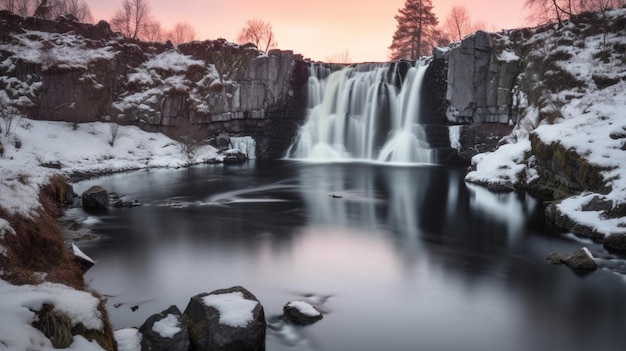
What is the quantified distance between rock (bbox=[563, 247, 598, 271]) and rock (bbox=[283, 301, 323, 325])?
7614mm

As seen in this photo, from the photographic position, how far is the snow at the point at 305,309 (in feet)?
26.1

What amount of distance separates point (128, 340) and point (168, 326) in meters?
0.59

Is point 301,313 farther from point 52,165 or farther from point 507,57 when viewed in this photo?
point 507,57

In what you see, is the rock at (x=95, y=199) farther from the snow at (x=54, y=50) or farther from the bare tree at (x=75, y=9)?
the bare tree at (x=75, y=9)

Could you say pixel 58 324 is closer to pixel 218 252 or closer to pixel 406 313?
pixel 406 313

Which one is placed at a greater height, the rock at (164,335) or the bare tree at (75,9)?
the bare tree at (75,9)

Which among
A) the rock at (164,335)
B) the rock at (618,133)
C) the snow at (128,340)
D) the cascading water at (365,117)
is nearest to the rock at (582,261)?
the rock at (618,133)

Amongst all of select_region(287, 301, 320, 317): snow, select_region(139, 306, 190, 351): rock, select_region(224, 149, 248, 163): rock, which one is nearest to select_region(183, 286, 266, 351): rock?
select_region(139, 306, 190, 351): rock

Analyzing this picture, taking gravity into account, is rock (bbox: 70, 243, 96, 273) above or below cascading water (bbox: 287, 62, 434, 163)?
below

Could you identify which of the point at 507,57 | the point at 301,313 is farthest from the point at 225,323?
the point at 507,57

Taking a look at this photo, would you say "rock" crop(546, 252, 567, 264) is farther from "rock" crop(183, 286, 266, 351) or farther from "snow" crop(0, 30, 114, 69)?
"snow" crop(0, 30, 114, 69)

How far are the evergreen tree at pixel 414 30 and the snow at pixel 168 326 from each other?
60828 millimetres

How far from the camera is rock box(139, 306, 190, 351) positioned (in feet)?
19.8

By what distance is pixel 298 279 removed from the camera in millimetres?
10375
